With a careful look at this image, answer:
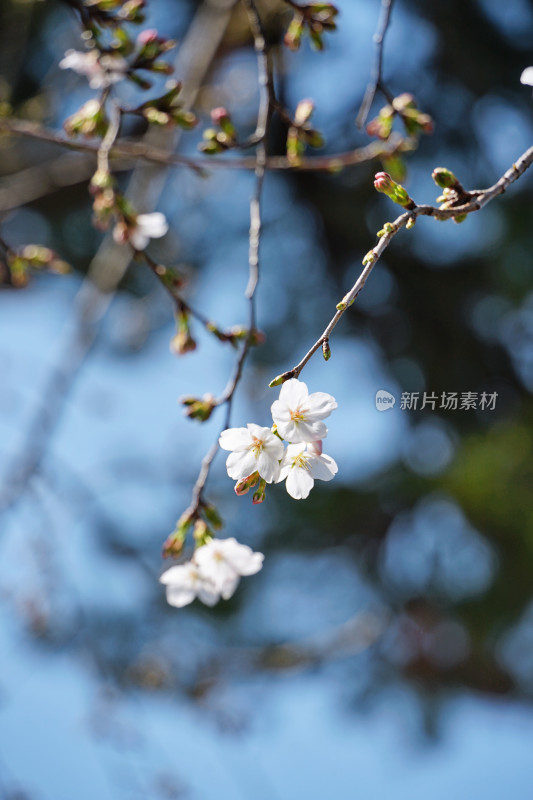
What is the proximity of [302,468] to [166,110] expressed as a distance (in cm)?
53

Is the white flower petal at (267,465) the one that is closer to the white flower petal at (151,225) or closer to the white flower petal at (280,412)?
the white flower petal at (280,412)

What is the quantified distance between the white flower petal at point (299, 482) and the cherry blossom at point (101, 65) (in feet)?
1.92

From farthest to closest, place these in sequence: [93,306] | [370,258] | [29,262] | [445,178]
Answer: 1. [93,306]
2. [29,262]
3. [445,178]
4. [370,258]

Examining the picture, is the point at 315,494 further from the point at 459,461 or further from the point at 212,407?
the point at 212,407

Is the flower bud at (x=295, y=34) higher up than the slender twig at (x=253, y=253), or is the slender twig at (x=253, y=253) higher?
the flower bud at (x=295, y=34)

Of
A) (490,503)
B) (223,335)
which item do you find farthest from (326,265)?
(223,335)

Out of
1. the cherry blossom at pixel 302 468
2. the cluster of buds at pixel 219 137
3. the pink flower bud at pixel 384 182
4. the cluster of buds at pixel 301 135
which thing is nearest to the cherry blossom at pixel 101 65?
the cluster of buds at pixel 219 137

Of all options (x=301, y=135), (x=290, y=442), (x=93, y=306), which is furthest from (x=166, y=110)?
(x=93, y=306)

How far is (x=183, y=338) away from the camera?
0.83 m

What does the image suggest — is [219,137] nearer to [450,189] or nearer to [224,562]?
[450,189]

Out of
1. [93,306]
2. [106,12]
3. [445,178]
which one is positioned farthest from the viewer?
[93,306]

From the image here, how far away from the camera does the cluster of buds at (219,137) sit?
82 cm

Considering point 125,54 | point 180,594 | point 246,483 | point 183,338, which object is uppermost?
point 125,54

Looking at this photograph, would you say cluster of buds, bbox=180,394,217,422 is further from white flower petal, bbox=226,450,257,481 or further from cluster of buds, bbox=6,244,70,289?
cluster of buds, bbox=6,244,70,289
